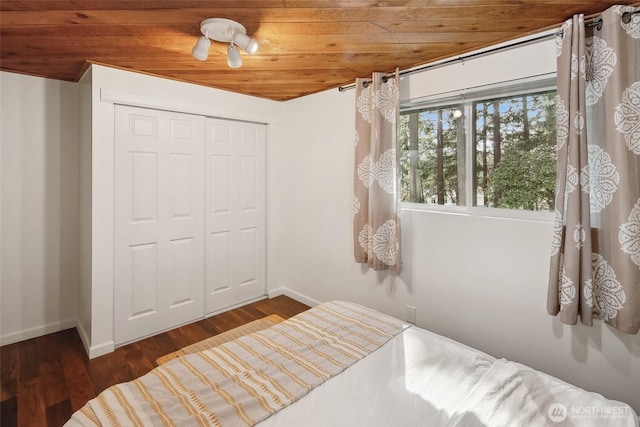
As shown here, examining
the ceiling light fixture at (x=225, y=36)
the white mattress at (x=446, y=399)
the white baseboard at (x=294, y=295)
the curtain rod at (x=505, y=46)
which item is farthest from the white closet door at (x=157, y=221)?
the white mattress at (x=446, y=399)

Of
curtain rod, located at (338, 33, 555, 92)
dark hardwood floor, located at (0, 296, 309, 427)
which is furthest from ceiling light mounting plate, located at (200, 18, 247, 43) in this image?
dark hardwood floor, located at (0, 296, 309, 427)

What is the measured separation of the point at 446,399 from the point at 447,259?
4.10 ft

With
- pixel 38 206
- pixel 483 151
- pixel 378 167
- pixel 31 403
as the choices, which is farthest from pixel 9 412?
pixel 483 151

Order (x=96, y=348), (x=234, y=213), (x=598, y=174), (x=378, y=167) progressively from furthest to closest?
(x=234, y=213) < (x=378, y=167) < (x=96, y=348) < (x=598, y=174)

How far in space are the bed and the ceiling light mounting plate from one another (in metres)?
1.66

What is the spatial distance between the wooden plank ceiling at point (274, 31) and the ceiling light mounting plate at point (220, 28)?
0.03m

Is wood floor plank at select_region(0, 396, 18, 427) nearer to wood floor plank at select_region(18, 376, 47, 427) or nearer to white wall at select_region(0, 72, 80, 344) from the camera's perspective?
wood floor plank at select_region(18, 376, 47, 427)

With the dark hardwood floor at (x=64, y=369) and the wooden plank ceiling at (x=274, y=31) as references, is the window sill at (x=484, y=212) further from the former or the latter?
the dark hardwood floor at (x=64, y=369)

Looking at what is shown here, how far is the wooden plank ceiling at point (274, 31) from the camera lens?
61.4 inches

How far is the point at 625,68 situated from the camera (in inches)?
59.8

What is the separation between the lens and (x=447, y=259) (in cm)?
227

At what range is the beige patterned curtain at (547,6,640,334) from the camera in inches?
59.2

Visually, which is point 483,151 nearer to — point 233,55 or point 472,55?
point 472,55

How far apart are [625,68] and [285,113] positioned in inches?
109
